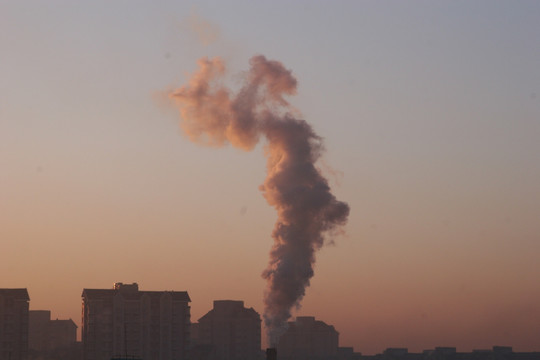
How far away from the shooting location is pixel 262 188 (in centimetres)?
11694

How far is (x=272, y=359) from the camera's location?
116 metres

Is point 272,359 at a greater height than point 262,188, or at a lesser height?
lesser

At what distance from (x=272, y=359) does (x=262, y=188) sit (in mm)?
20009
